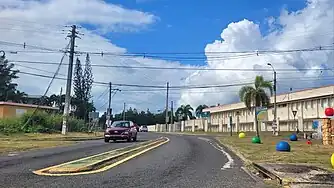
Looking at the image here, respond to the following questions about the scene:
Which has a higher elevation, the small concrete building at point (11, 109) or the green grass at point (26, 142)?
the small concrete building at point (11, 109)

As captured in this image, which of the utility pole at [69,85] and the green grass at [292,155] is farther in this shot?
the utility pole at [69,85]

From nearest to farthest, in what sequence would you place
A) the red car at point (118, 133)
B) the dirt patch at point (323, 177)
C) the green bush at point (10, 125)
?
the dirt patch at point (323, 177) → the red car at point (118, 133) → the green bush at point (10, 125)

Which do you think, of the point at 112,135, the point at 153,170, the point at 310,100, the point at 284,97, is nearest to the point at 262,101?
the point at 310,100

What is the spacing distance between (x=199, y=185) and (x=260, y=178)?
254 centimetres

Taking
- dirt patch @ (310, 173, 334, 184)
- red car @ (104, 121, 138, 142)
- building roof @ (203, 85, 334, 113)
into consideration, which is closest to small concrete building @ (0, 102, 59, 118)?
red car @ (104, 121, 138, 142)

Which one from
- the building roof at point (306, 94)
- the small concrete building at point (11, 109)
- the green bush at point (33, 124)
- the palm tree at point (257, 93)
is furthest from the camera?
the small concrete building at point (11, 109)

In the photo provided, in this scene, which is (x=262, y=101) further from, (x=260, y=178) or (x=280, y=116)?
(x=260, y=178)

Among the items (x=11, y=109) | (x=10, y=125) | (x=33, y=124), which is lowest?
(x=10, y=125)

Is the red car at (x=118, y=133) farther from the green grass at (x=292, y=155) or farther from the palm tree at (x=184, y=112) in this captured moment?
the palm tree at (x=184, y=112)

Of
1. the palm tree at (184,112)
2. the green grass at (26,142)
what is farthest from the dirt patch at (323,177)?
the palm tree at (184,112)

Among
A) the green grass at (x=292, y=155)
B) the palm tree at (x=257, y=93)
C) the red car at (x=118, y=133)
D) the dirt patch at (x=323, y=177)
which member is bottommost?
the dirt patch at (x=323, y=177)

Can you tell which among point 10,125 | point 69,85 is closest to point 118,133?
point 69,85

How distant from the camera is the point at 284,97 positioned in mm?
66938

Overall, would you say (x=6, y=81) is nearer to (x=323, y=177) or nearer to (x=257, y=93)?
(x=257, y=93)
